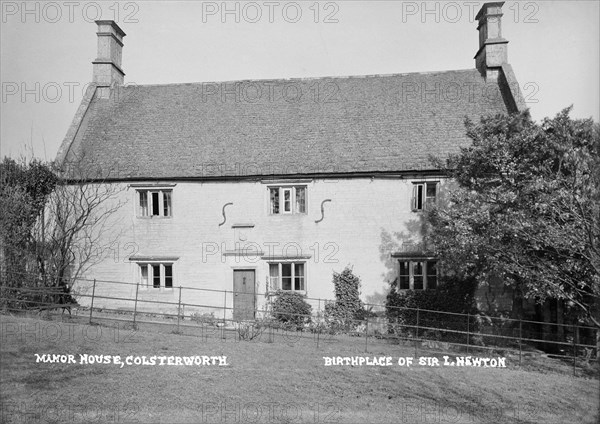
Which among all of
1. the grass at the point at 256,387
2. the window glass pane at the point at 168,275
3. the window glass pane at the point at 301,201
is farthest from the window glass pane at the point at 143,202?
the window glass pane at the point at 301,201

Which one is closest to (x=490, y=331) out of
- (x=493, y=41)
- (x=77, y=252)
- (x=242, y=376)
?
(x=242, y=376)

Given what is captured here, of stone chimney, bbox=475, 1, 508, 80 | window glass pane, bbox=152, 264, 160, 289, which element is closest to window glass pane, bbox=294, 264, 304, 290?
window glass pane, bbox=152, 264, 160, 289

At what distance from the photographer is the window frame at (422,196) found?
2012cm

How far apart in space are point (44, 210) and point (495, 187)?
16543 millimetres

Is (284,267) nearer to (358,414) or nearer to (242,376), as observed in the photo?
(242,376)

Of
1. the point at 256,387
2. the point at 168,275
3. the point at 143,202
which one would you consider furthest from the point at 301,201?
the point at 256,387

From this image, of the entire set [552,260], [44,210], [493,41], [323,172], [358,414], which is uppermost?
[493,41]

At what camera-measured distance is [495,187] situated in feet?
52.8

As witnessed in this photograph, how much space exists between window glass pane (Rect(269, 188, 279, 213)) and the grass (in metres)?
6.16

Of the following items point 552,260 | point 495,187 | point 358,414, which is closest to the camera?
point 358,414

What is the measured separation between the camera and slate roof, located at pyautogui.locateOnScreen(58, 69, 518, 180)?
20.9 m

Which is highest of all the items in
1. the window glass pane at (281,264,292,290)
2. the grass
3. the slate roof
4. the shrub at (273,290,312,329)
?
the slate roof

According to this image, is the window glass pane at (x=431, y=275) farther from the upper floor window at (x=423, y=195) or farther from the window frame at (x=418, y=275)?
the upper floor window at (x=423, y=195)

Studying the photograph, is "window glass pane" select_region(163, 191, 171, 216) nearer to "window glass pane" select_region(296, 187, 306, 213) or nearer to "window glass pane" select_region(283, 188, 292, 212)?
"window glass pane" select_region(283, 188, 292, 212)
